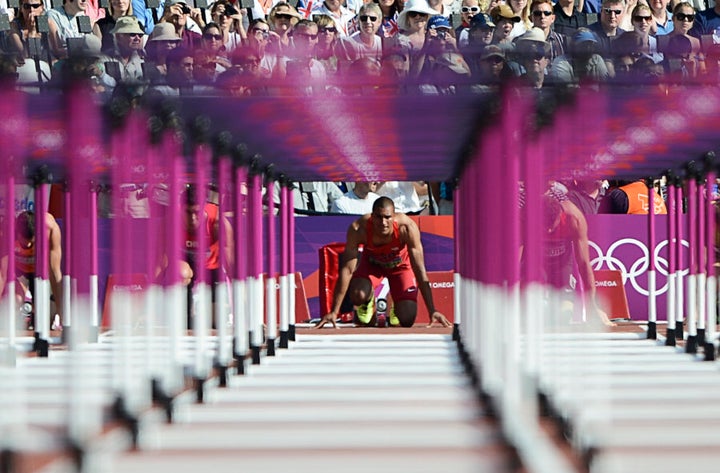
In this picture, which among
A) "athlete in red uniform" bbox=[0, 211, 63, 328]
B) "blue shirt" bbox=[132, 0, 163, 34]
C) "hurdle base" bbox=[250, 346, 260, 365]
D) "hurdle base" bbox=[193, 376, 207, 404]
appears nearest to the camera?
"hurdle base" bbox=[193, 376, 207, 404]

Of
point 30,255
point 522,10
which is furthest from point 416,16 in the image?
point 30,255

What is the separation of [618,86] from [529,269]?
1.08m

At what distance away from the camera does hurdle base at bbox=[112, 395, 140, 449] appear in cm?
725

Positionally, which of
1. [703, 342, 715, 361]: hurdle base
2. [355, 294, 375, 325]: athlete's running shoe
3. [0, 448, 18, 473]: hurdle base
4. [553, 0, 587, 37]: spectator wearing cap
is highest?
[553, 0, 587, 37]: spectator wearing cap

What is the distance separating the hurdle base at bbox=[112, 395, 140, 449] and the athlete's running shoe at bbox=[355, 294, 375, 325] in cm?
876

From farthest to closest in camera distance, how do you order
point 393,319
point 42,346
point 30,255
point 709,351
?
point 393,319 < point 30,255 < point 42,346 < point 709,351

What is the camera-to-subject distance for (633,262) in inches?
645

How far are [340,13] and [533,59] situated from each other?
11.4m

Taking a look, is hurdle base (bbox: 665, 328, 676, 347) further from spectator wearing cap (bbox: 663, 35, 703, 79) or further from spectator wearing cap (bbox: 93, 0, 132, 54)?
spectator wearing cap (bbox: 93, 0, 132, 54)

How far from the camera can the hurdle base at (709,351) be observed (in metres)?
11.9

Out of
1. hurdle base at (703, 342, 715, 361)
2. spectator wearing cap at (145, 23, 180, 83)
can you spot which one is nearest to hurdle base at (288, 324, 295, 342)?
hurdle base at (703, 342, 715, 361)

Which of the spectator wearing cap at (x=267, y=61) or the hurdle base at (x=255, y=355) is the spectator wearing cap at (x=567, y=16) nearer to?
the hurdle base at (x=255, y=355)

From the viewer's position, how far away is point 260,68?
7.56 m

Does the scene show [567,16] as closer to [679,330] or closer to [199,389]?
[679,330]
